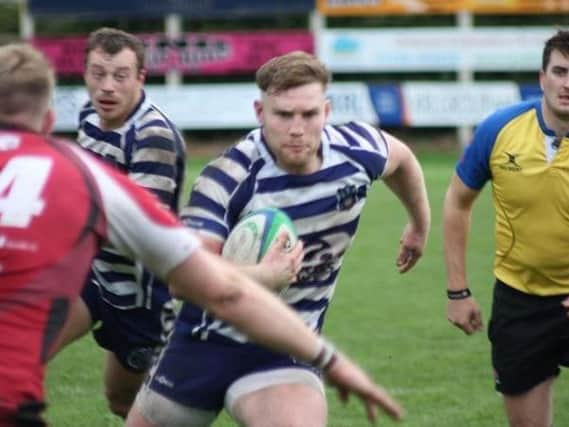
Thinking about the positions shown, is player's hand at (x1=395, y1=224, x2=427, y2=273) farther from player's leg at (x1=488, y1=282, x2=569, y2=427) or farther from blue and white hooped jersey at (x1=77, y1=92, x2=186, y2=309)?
blue and white hooped jersey at (x1=77, y1=92, x2=186, y2=309)

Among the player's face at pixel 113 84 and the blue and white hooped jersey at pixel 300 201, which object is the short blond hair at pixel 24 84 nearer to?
the blue and white hooped jersey at pixel 300 201

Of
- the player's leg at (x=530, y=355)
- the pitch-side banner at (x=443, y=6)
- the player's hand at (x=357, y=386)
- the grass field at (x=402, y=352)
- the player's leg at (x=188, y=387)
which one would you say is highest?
the player's hand at (x=357, y=386)

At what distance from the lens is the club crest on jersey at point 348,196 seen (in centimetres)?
553

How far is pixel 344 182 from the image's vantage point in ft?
18.2

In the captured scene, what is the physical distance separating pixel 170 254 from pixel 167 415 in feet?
5.52

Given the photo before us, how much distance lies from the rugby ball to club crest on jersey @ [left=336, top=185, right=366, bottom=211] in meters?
0.30

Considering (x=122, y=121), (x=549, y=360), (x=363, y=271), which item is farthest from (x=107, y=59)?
(x=363, y=271)

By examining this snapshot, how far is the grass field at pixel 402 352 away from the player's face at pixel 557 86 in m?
2.15

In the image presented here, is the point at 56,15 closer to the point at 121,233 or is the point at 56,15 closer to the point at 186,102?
the point at 186,102

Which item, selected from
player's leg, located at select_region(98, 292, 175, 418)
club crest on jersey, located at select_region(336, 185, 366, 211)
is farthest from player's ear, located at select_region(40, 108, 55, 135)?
player's leg, located at select_region(98, 292, 175, 418)

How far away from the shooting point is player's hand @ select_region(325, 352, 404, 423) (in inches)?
152

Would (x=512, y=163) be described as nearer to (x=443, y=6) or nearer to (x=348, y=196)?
(x=348, y=196)

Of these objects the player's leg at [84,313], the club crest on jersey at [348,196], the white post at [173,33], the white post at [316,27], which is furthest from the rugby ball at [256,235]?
the white post at [173,33]

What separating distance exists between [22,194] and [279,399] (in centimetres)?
173
